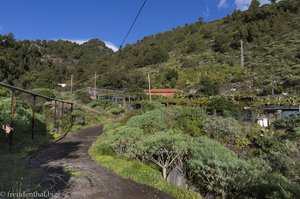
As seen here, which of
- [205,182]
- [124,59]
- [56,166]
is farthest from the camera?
[124,59]

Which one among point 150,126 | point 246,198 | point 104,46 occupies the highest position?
point 104,46

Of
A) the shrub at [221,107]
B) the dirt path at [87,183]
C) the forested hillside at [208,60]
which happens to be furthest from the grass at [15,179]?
the forested hillside at [208,60]

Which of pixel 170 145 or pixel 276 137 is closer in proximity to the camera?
pixel 170 145

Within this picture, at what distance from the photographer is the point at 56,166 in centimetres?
938

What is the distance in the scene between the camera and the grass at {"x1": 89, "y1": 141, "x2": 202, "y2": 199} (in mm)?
7417

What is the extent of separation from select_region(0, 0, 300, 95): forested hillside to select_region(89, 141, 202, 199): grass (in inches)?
814

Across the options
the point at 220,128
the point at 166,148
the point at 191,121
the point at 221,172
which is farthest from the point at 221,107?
the point at 221,172

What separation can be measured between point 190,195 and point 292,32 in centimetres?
5272

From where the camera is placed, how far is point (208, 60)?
54.9m

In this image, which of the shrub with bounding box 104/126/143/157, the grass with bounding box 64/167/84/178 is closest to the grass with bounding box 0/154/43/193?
the grass with bounding box 64/167/84/178

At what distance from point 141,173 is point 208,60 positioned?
48398 mm

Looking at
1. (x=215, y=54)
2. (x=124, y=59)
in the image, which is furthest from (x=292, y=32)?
(x=124, y=59)

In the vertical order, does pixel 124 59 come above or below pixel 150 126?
above

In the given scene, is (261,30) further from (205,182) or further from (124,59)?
(205,182)
